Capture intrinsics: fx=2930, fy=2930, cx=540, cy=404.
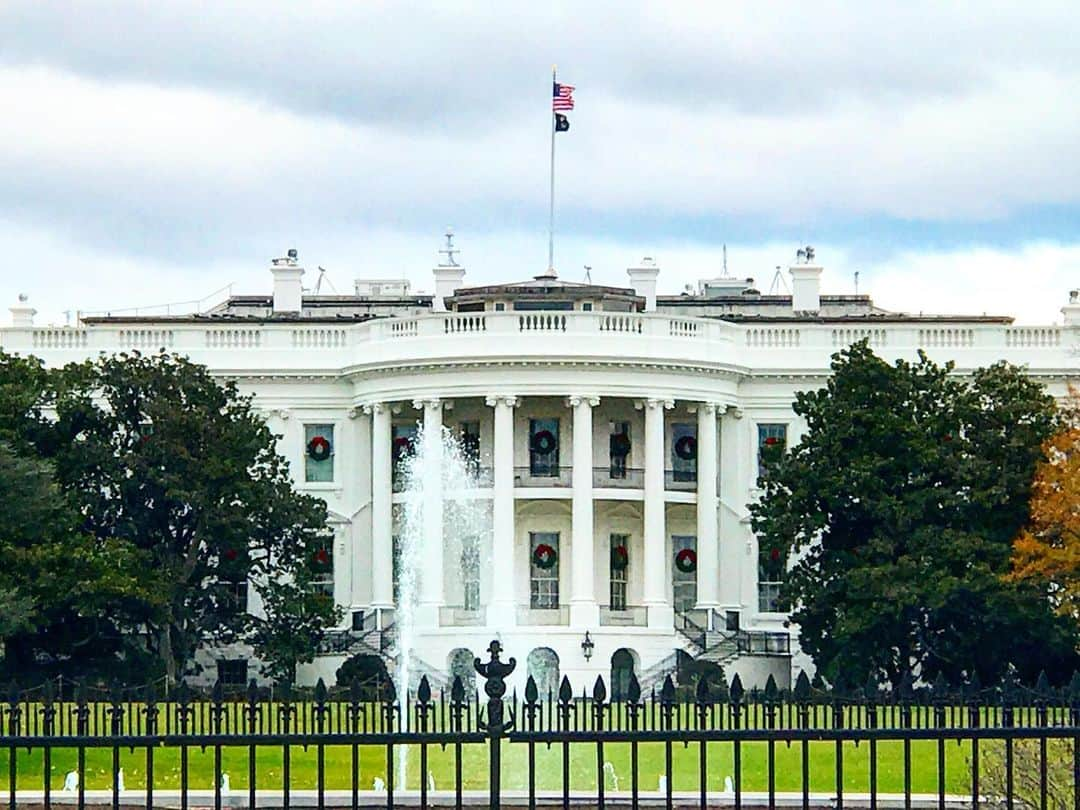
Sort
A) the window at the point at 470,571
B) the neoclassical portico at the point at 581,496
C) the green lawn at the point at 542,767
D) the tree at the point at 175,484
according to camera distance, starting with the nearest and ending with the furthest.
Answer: the green lawn at the point at 542,767 < the tree at the point at 175,484 < the neoclassical portico at the point at 581,496 < the window at the point at 470,571

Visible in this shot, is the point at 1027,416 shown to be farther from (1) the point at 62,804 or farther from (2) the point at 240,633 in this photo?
(1) the point at 62,804

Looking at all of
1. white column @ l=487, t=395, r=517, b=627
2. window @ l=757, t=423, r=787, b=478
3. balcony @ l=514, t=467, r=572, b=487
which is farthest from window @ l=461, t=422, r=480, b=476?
window @ l=757, t=423, r=787, b=478

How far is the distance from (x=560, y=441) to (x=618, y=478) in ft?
5.95

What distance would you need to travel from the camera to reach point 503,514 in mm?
74688

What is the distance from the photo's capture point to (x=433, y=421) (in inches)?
2982

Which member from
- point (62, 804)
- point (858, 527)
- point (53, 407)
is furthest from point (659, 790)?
point (53, 407)

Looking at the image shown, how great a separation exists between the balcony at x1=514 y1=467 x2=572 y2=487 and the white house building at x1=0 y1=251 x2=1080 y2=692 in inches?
2.3

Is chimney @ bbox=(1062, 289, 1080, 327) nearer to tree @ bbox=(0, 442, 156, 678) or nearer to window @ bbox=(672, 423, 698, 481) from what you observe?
window @ bbox=(672, 423, 698, 481)

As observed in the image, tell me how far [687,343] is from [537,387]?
4232 mm

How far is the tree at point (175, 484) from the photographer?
68312 mm

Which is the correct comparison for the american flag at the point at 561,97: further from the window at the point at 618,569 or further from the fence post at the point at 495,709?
the fence post at the point at 495,709

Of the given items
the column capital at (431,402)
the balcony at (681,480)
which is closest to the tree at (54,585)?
the column capital at (431,402)

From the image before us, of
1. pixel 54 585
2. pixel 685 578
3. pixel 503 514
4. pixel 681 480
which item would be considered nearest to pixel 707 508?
pixel 681 480

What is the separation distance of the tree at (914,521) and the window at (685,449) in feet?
27.4
